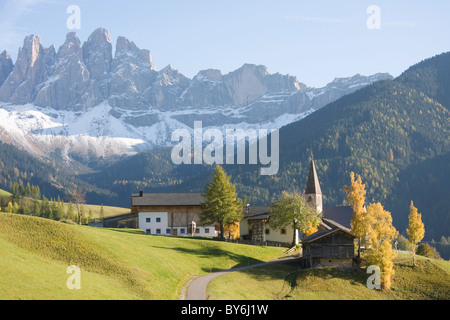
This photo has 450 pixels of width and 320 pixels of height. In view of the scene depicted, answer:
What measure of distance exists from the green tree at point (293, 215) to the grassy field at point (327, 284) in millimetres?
13352

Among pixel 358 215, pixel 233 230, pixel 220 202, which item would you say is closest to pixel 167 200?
pixel 233 230

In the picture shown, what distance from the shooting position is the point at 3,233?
64000mm

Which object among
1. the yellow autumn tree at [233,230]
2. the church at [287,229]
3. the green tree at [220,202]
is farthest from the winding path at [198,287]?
the yellow autumn tree at [233,230]

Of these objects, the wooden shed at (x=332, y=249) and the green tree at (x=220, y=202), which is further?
the green tree at (x=220, y=202)

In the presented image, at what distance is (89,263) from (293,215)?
1716 inches

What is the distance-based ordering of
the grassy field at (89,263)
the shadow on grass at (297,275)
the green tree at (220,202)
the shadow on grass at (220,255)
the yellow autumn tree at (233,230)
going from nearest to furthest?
the grassy field at (89,263) < the shadow on grass at (297,275) < the shadow on grass at (220,255) < the green tree at (220,202) < the yellow autumn tree at (233,230)

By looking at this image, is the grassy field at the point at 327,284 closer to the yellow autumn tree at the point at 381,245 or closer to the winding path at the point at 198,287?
the winding path at the point at 198,287

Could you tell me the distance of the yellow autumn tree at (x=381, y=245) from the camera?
74.0 m

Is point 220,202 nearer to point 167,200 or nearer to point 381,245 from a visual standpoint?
point 167,200

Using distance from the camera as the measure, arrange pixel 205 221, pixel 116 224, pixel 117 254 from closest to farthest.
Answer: pixel 117 254 < pixel 205 221 < pixel 116 224
